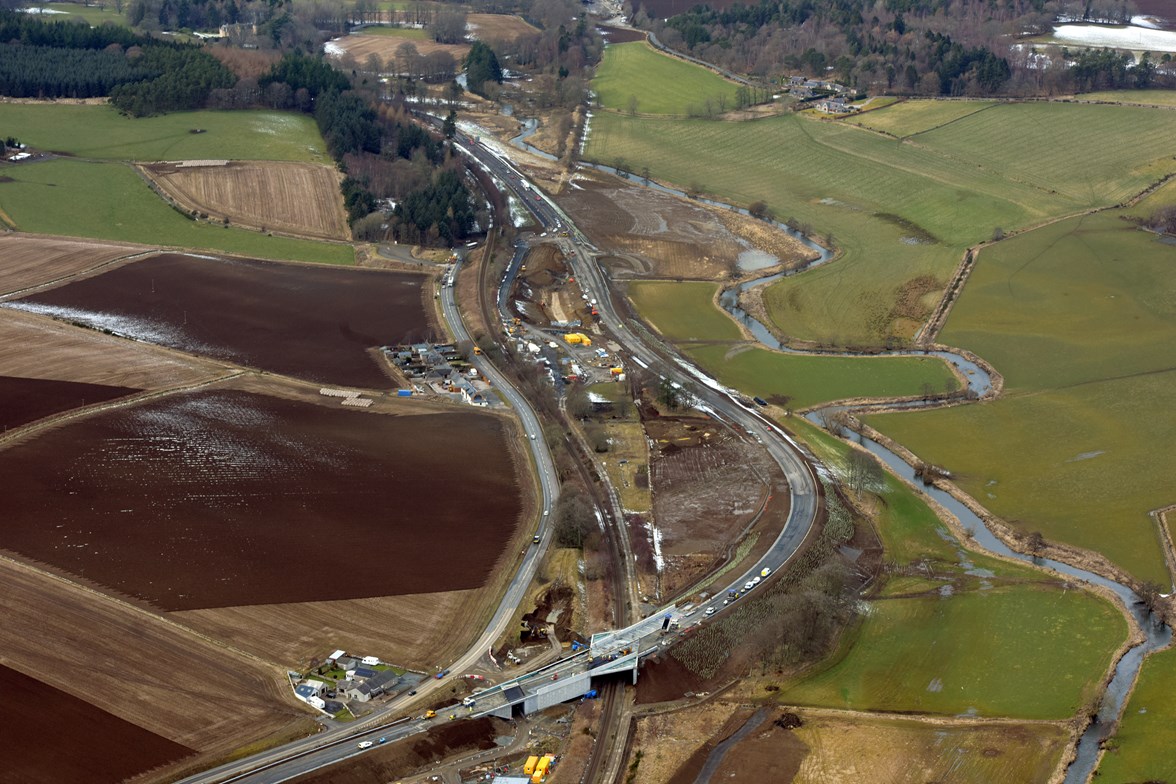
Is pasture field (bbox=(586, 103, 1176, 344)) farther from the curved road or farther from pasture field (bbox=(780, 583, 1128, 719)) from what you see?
pasture field (bbox=(780, 583, 1128, 719))

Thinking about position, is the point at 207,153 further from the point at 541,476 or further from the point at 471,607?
the point at 471,607

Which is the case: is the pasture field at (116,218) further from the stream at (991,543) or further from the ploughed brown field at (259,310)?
the stream at (991,543)

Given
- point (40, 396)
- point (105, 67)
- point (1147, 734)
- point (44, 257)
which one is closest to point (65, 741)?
A: point (40, 396)

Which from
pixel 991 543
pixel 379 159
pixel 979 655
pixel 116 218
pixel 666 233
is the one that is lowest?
pixel 979 655

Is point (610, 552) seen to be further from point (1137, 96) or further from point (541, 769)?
point (1137, 96)

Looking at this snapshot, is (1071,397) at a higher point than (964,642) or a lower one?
higher

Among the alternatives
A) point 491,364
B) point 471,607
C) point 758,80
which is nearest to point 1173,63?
point 758,80
